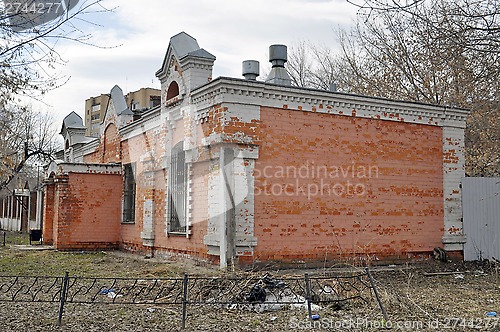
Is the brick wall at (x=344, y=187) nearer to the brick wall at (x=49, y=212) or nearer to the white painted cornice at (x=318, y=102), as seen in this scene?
the white painted cornice at (x=318, y=102)

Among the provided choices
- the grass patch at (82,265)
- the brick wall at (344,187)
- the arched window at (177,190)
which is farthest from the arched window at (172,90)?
the grass patch at (82,265)

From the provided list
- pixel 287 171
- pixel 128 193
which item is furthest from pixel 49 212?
pixel 287 171

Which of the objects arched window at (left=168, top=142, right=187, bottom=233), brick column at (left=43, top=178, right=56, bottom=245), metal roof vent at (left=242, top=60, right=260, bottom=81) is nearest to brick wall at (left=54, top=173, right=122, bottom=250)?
brick column at (left=43, top=178, right=56, bottom=245)

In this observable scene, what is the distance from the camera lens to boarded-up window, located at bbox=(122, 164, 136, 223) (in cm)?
1898

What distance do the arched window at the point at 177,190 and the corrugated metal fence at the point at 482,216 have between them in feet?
25.2

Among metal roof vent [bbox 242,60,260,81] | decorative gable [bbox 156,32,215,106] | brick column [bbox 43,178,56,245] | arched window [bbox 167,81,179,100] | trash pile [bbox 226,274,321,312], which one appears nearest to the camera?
trash pile [bbox 226,274,321,312]

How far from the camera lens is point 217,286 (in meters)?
9.13

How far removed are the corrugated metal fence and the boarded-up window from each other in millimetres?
10539

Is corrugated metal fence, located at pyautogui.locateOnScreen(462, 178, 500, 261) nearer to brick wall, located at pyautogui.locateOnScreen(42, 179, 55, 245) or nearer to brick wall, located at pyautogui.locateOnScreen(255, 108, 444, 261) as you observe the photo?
brick wall, located at pyautogui.locateOnScreen(255, 108, 444, 261)

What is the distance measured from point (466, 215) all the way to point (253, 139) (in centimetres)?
674

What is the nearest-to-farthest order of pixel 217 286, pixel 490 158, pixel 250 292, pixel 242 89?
pixel 250 292 < pixel 217 286 < pixel 242 89 < pixel 490 158

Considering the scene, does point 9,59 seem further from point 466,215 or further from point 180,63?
point 466,215

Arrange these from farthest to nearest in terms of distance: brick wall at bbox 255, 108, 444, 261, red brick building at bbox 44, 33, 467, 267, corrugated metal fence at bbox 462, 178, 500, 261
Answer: corrugated metal fence at bbox 462, 178, 500, 261 → brick wall at bbox 255, 108, 444, 261 → red brick building at bbox 44, 33, 467, 267

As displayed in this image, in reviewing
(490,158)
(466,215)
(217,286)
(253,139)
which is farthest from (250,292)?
(490,158)
